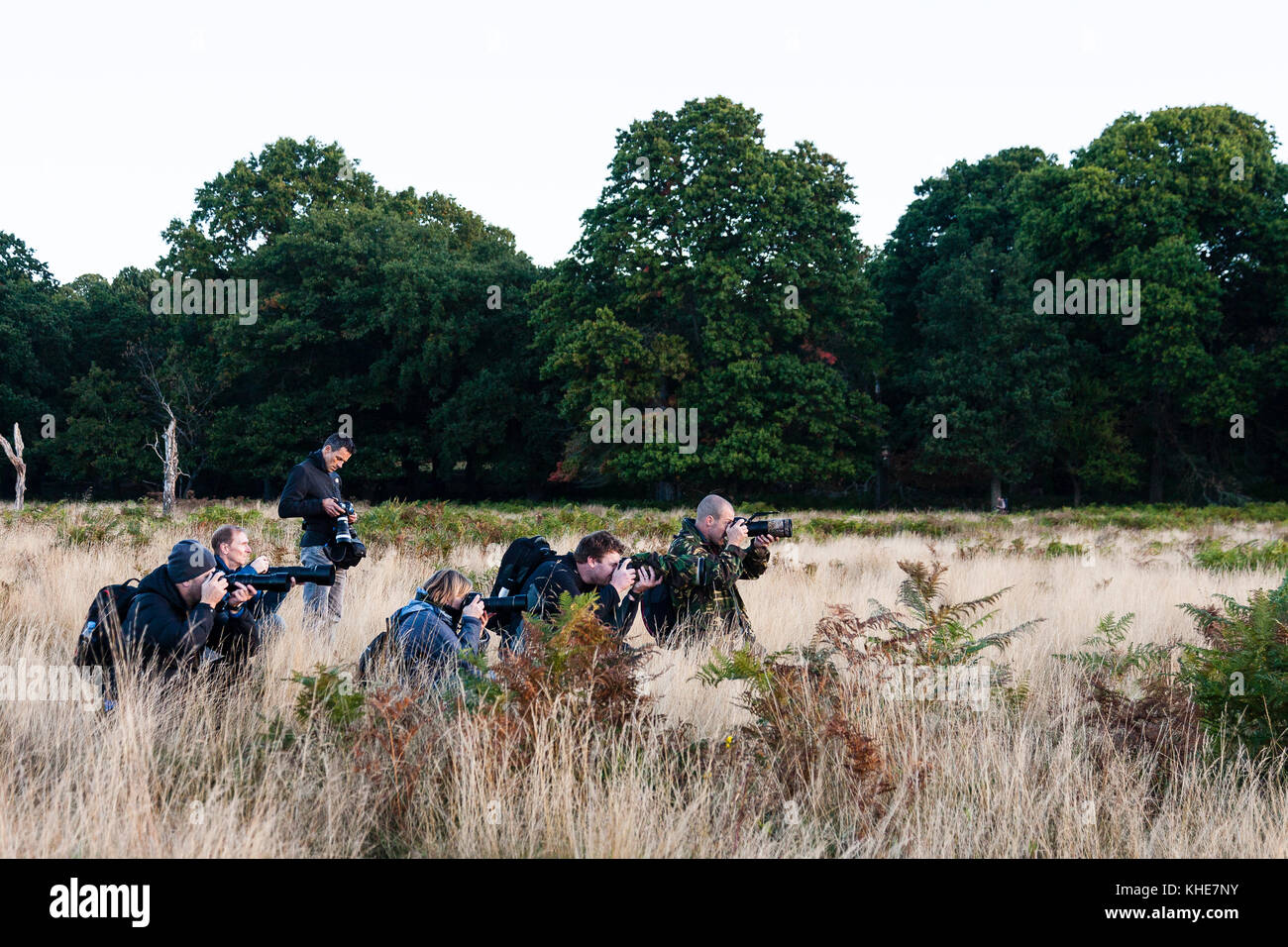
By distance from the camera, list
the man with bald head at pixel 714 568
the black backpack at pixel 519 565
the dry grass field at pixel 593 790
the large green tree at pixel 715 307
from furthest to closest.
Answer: the large green tree at pixel 715 307 < the man with bald head at pixel 714 568 < the black backpack at pixel 519 565 < the dry grass field at pixel 593 790

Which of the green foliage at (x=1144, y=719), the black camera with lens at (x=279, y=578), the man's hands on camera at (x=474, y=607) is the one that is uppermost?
the black camera with lens at (x=279, y=578)

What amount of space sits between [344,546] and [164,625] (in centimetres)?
276

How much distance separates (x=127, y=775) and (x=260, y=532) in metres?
10.0

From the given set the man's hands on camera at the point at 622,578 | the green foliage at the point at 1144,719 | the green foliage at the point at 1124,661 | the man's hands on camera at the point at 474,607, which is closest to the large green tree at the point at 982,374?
the green foliage at the point at 1124,661

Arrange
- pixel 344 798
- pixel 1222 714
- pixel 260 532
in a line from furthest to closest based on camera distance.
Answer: pixel 260 532
pixel 1222 714
pixel 344 798

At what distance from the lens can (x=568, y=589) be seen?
18.6ft

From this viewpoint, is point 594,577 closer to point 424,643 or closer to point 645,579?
point 645,579

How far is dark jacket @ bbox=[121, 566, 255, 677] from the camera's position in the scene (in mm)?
4578

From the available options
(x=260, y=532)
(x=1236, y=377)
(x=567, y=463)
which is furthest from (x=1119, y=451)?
(x=260, y=532)

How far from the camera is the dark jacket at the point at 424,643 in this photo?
467 centimetres

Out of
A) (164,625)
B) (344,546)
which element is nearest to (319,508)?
(344,546)

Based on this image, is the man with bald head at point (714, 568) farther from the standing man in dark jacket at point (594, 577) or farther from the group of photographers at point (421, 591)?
the standing man in dark jacket at point (594, 577)

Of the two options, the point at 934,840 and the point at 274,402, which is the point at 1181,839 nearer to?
the point at 934,840

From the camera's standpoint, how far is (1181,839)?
141 inches
